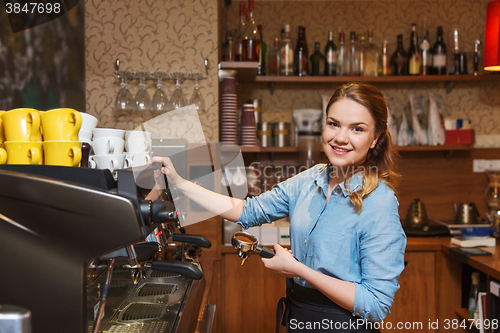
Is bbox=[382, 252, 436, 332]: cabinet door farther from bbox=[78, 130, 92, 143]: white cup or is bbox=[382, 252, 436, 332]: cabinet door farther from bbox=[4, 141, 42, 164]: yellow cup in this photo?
bbox=[4, 141, 42, 164]: yellow cup

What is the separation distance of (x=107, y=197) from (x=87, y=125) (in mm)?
412

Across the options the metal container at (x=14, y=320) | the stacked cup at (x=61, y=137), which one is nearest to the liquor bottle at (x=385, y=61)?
the stacked cup at (x=61, y=137)

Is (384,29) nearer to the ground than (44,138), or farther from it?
farther from it

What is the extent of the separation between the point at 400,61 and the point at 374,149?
1660 mm

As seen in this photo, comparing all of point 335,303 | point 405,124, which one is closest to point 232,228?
point 335,303

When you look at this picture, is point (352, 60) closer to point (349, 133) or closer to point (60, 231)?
point (349, 133)

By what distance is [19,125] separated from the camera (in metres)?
0.79

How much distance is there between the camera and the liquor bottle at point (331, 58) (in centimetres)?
254

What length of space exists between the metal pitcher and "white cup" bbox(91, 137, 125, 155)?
241 centimetres

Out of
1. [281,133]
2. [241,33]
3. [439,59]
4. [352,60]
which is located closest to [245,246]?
[281,133]

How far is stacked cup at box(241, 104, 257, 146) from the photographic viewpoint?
234 centimetres

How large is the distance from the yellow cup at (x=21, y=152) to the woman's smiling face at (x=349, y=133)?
2.44ft

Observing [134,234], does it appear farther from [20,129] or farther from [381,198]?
[381,198]

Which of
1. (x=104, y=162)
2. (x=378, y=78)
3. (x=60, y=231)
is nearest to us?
(x=60, y=231)
